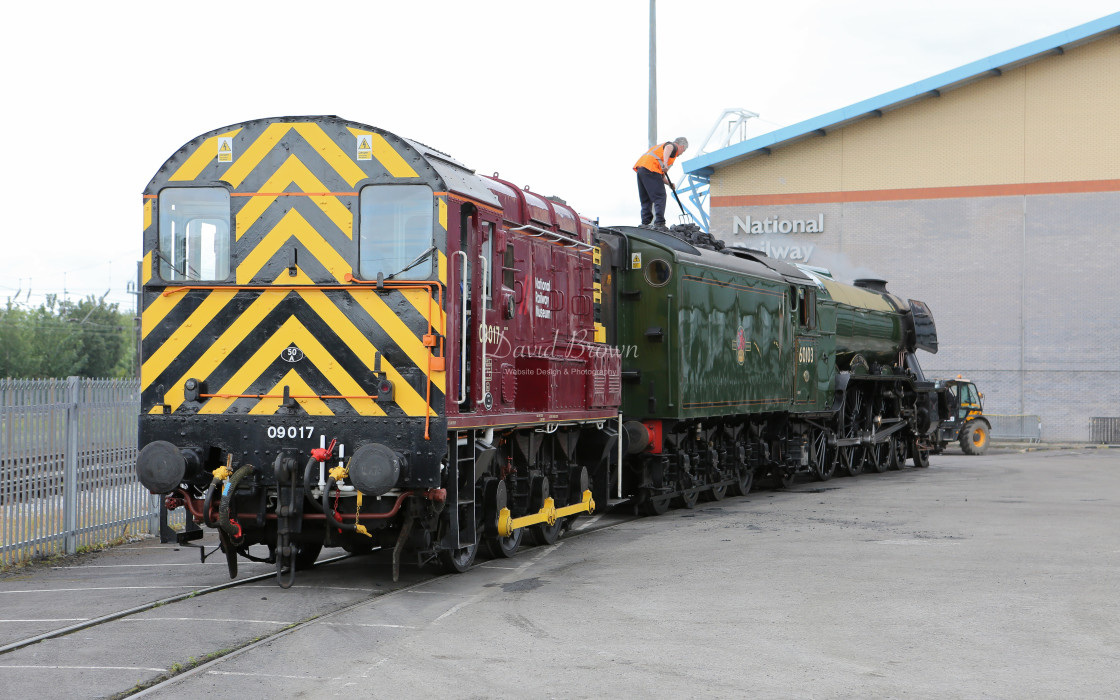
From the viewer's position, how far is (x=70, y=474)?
11609 millimetres

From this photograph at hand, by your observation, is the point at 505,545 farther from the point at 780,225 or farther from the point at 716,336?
the point at 780,225

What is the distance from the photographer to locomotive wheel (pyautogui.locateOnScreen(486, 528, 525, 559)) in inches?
430

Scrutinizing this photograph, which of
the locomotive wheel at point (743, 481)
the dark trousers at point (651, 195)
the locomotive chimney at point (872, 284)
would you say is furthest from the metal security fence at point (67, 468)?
the locomotive chimney at point (872, 284)

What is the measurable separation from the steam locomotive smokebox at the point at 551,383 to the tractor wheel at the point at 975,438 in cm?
2288

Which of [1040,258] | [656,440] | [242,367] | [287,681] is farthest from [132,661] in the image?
[1040,258]

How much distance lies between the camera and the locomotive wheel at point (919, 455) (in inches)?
1015

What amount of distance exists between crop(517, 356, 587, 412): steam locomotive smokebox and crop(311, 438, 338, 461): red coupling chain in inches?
87.7

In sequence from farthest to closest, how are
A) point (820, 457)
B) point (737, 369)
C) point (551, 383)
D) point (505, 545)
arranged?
point (820, 457) < point (737, 369) < point (551, 383) < point (505, 545)

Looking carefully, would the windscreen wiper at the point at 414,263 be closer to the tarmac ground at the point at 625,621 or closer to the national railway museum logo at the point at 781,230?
the tarmac ground at the point at 625,621

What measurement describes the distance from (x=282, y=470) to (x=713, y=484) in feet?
29.8

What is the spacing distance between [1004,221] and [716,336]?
25.1 meters

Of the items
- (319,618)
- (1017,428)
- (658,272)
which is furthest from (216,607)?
(1017,428)

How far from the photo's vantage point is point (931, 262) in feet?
128

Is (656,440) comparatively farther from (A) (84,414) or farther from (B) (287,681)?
(B) (287,681)
